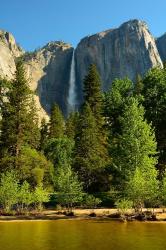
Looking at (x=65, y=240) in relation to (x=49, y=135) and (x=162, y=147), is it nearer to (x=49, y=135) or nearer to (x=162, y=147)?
(x=162, y=147)

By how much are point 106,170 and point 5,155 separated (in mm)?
14108

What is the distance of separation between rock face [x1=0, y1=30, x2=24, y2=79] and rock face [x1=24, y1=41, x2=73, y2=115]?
20.8 feet

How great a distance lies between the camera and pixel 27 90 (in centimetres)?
5400

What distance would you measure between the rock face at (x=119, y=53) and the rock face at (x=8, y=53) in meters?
25.3

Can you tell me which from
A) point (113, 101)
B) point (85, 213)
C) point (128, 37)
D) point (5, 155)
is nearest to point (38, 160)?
point (5, 155)

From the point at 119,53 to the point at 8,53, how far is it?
4274 cm

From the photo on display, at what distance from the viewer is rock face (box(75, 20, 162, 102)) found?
533 feet

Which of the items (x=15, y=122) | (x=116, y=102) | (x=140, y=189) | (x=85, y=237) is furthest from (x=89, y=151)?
(x=85, y=237)

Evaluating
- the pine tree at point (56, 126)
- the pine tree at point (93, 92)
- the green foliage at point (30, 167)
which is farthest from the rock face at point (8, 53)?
the green foliage at point (30, 167)

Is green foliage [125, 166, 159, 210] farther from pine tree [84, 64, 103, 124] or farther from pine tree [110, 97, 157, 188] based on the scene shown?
pine tree [84, 64, 103, 124]

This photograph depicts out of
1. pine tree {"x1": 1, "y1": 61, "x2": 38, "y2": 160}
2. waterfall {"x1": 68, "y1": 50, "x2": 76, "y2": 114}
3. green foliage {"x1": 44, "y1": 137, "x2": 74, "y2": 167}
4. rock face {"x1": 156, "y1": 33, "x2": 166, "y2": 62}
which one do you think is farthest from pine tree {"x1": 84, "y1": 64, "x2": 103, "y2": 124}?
rock face {"x1": 156, "y1": 33, "x2": 166, "y2": 62}

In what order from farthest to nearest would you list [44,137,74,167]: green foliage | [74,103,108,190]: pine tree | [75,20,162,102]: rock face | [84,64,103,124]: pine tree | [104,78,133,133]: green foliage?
[75,20,162,102]: rock face
[44,137,74,167]: green foliage
[84,64,103,124]: pine tree
[74,103,108,190]: pine tree
[104,78,133,133]: green foliage

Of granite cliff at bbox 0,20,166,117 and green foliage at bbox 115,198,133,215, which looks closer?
green foliage at bbox 115,198,133,215

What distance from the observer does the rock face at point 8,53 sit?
15712 centimetres
